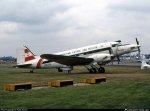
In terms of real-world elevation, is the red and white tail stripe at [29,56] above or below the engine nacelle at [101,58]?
above

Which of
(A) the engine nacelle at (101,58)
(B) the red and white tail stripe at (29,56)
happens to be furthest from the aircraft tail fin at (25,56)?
(A) the engine nacelle at (101,58)

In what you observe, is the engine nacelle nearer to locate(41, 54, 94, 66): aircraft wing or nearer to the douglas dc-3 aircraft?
the douglas dc-3 aircraft

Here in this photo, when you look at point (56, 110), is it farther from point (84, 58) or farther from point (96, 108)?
point (84, 58)

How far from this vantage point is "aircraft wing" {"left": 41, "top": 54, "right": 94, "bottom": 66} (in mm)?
54969

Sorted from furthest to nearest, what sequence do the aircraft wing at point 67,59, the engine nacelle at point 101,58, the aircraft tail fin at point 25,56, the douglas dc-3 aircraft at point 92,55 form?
1. the aircraft tail fin at point 25,56
2. the douglas dc-3 aircraft at point 92,55
3. the engine nacelle at point 101,58
4. the aircraft wing at point 67,59

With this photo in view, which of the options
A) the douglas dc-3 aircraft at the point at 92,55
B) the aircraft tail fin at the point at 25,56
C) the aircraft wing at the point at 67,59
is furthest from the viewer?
the aircraft tail fin at the point at 25,56

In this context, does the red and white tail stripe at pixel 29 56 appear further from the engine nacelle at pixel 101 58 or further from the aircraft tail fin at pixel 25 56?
the engine nacelle at pixel 101 58

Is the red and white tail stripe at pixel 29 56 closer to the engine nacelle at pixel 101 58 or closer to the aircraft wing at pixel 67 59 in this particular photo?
the aircraft wing at pixel 67 59

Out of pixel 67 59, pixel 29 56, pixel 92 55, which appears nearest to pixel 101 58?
pixel 92 55

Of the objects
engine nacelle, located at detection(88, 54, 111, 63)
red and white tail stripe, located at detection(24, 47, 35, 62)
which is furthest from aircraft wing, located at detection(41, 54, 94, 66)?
red and white tail stripe, located at detection(24, 47, 35, 62)

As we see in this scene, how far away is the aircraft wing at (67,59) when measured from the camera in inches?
2164

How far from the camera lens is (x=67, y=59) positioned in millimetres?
56094

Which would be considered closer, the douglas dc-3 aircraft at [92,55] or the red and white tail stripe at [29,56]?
the douglas dc-3 aircraft at [92,55]

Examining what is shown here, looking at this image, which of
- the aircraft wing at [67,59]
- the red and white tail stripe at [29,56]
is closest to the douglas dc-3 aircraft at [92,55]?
the aircraft wing at [67,59]
